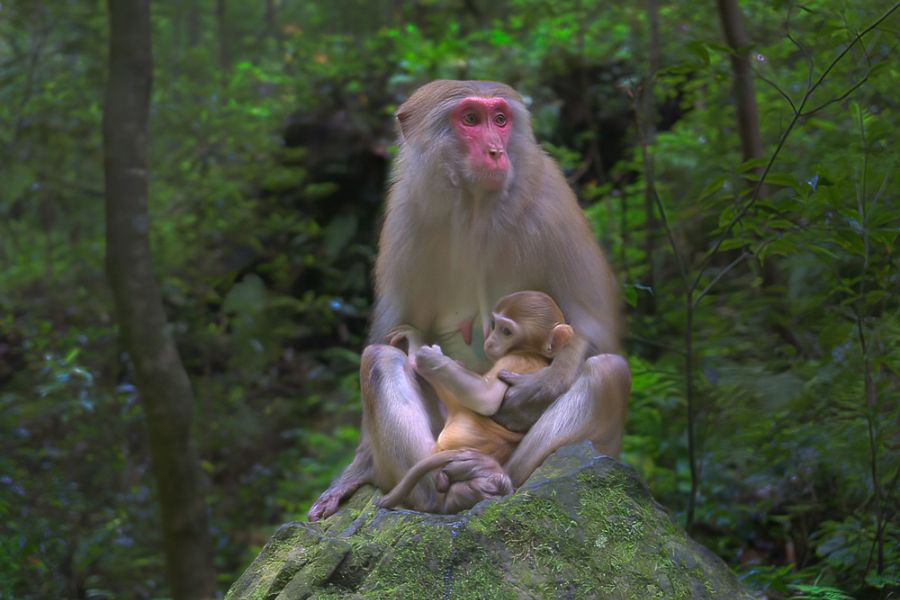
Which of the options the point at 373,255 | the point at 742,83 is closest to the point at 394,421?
the point at 742,83

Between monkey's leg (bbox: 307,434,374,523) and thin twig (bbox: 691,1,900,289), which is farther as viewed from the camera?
monkey's leg (bbox: 307,434,374,523)

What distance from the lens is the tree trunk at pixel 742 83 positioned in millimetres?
5250

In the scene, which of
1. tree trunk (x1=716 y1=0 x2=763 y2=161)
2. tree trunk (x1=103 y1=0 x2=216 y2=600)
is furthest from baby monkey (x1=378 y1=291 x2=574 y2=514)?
tree trunk (x1=103 y1=0 x2=216 y2=600)

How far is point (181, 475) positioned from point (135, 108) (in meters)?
2.39

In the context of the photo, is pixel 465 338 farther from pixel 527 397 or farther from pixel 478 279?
pixel 527 397

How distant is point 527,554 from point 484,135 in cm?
163

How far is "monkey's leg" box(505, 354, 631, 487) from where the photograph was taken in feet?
11.0

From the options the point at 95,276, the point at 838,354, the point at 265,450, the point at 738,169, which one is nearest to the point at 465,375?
the point at 738,169

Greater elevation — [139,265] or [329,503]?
[139,265]

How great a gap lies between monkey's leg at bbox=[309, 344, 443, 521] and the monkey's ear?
1.81 ft

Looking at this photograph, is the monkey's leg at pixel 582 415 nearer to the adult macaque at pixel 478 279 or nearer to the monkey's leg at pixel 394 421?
the adult macaque at pixel 478 279

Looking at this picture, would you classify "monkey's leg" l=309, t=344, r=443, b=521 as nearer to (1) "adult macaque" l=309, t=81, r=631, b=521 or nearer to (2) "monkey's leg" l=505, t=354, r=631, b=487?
(1) "adult macaque" l=309, t=81, r=631, b=521

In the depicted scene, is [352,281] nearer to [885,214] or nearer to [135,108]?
[135,108]

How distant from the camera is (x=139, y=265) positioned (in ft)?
19.0
